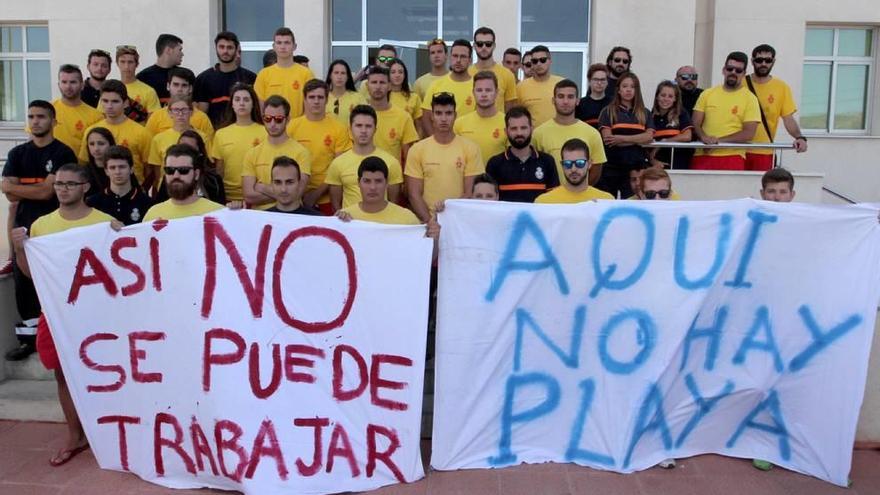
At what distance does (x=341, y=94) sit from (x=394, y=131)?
2.54 ft

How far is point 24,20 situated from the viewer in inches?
545

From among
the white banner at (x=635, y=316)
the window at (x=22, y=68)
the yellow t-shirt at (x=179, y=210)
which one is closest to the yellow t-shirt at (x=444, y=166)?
the white banner at (x=635, y=316)

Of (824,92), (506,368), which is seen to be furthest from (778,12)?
(506,368)

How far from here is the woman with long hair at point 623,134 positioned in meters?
7.09

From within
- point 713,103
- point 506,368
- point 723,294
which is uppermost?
point 713,103

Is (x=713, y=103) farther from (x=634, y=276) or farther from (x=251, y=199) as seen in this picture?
(x=251, y=199)

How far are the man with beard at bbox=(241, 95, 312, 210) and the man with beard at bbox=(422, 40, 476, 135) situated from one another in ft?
5.20

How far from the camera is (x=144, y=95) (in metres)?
7.55

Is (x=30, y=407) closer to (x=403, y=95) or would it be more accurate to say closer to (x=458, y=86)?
(x=403, y=95)

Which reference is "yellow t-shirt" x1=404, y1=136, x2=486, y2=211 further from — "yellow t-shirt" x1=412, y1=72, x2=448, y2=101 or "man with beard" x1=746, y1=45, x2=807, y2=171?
"man with beard" x1=746, y1=45, x2=807, y2=171

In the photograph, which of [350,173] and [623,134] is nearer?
[350,173]

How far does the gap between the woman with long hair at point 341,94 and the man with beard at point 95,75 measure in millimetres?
2215

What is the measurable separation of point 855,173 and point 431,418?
10370 mm

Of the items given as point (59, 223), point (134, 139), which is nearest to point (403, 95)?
point (134, 139)
